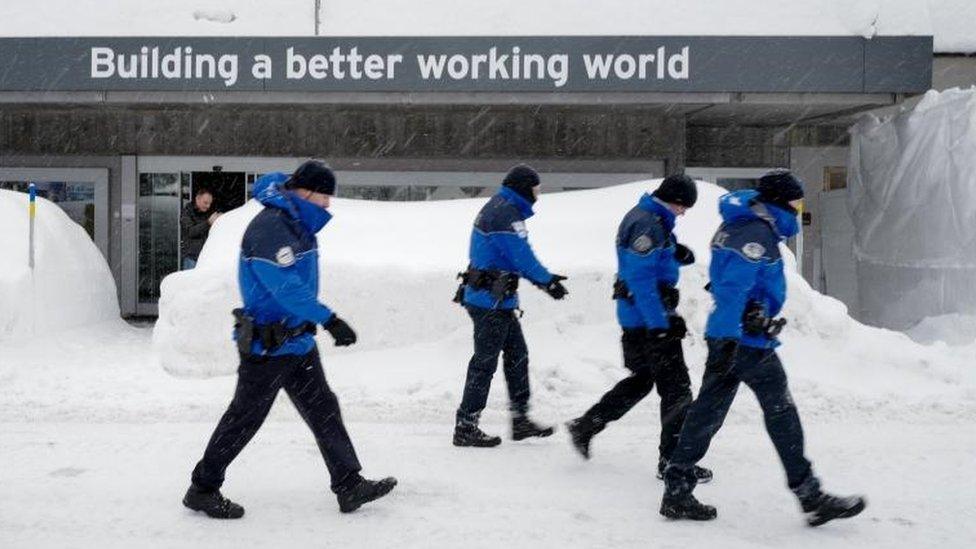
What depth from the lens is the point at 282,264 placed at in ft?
14.8

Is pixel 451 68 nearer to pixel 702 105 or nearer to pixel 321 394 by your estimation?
pixel 702 105

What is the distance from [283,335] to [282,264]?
0.33 meters

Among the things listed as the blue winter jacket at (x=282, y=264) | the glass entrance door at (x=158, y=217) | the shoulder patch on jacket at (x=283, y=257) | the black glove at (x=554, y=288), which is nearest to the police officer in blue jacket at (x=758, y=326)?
the black glove at (x=554, y=288)

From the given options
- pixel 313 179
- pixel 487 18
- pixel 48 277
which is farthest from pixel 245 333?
pixel 487 18

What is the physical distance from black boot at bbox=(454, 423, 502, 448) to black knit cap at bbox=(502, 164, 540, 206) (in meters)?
1.45

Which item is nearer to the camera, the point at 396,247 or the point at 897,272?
the point at 396,247

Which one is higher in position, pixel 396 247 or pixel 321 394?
pixel 396 247

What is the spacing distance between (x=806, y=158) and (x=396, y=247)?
8324mm

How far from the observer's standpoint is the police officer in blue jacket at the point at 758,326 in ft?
14.9

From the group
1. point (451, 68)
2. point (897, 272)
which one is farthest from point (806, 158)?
point (451, 68)

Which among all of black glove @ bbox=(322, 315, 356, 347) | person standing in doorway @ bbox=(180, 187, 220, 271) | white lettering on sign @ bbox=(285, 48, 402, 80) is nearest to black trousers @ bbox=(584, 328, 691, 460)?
black glove @ bbox=(322, 315, 356, 347)

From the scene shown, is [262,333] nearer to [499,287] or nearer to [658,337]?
[499,287]

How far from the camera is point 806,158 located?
15.2 meters

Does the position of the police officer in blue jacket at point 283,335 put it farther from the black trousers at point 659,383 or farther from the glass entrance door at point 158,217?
the glass entrance door at point 158,217
